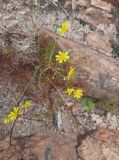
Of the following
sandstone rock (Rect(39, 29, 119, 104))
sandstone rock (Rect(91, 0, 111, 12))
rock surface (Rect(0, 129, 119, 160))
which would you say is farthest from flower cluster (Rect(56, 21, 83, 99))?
sandstone rock (Rect(91, 0, 111, 12))

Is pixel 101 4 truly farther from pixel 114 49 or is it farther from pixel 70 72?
pixel 70 72

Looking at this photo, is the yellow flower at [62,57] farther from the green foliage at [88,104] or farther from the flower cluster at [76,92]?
the green foliage at [88,104]

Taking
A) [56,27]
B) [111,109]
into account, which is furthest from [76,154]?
[56,27]

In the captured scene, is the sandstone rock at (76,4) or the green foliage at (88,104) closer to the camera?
the green foliage at (88,104)

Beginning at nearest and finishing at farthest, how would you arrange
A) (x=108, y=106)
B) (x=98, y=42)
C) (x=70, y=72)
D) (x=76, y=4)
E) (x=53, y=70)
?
(x=70, y=72) < (x=53, y=70) < (x=108, y=106) < (x=98, y=42) < (x=76, y=4)

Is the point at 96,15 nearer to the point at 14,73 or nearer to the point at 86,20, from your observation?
the point at 86,20

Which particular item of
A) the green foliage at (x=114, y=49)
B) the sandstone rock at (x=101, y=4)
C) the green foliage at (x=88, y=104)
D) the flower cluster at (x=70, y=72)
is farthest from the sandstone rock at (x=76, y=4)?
the green foliage at (x=88, y=104)

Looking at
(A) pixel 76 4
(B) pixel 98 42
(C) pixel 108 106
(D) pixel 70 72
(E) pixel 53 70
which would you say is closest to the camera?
(D) pixel 70 72

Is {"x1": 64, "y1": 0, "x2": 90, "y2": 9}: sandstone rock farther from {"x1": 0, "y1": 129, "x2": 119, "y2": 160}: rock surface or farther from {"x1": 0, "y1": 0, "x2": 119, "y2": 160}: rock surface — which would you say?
{"x1": 0, "y1": 129, "x2": 119, "y2": 160}: rock surface

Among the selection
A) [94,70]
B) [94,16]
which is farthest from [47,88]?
[94,16]
